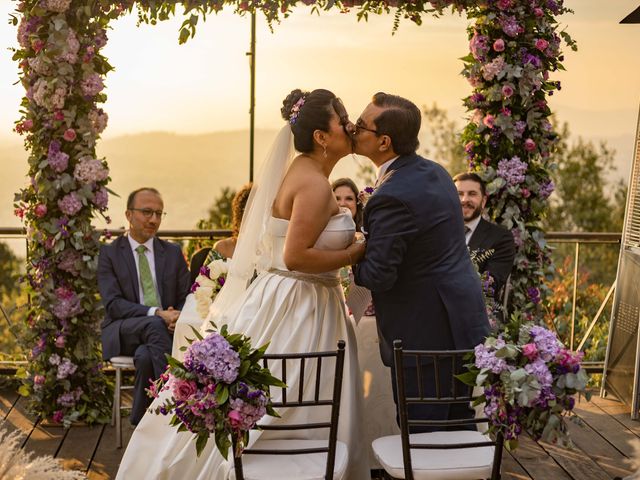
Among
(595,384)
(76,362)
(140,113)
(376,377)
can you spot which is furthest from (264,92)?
(376,377)

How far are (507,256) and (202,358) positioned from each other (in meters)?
2.88

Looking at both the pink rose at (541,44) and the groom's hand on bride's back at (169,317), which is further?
the pink rose at (541,44)

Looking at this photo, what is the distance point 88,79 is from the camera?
16.2 feet

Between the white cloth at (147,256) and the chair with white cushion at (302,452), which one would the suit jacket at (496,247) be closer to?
the white cloth at (147,256)

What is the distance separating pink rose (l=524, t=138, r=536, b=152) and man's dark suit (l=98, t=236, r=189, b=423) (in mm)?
2070

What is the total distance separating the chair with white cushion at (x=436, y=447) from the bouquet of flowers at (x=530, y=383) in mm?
114

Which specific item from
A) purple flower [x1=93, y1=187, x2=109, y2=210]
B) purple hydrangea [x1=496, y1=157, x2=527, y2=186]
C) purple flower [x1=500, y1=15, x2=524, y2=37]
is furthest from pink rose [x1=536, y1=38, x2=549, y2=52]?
purple flower [x1=93, y1=187, x2=109, y2=210]

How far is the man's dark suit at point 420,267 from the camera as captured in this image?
3.10 meters

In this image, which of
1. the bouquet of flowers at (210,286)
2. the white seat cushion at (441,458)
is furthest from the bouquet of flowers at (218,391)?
the bouquet of flowers at (210,286)

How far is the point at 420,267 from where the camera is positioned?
3.20 m

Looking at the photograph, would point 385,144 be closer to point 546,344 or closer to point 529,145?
point 546,344

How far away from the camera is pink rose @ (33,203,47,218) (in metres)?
4.96

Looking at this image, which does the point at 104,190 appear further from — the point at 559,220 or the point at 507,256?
the point at 559,220

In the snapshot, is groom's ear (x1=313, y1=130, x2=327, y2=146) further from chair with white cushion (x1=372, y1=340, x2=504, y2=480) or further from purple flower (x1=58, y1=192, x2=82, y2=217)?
purple flower (x1=58, y1=192, x2=82, y2=217)
